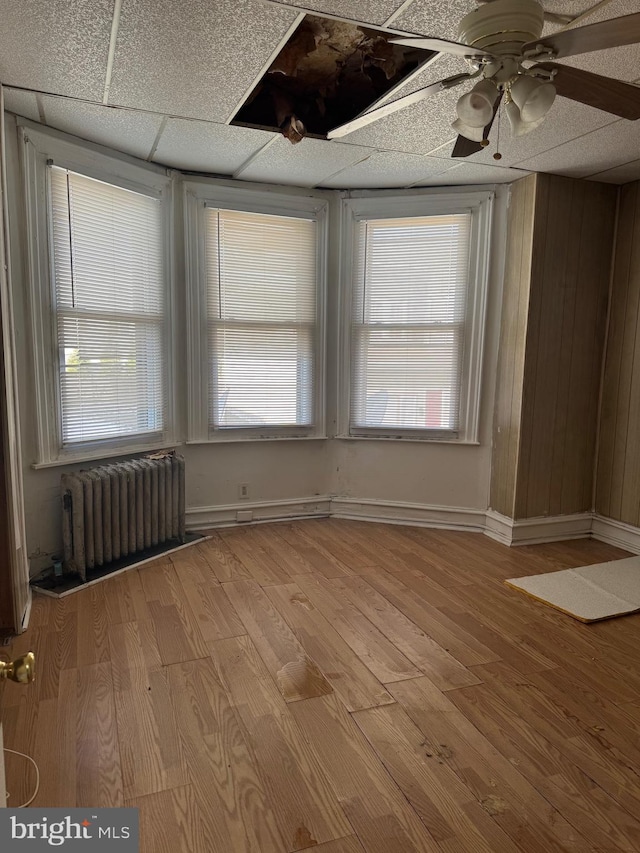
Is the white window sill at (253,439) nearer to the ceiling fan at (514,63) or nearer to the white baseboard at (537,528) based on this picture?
the white baseboard at (537,528)

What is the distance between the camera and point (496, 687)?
2.27m

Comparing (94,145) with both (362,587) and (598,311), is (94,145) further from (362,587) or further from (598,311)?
(598,311)

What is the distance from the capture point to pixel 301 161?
3.53 meters

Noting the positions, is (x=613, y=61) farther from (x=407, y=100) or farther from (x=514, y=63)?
(x=407, y=100)

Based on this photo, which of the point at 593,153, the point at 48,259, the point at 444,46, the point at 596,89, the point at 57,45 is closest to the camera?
the point at 444,46

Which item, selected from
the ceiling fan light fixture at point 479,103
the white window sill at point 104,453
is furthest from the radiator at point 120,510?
the ceiling fan light fixture at point 479,103

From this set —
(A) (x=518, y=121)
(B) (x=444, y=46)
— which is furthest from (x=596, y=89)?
(B) (x=444, y=46)

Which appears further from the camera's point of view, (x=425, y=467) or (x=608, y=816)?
(x=425, y=467)

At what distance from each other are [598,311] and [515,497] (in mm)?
1519

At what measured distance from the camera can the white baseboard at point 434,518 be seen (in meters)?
4.00

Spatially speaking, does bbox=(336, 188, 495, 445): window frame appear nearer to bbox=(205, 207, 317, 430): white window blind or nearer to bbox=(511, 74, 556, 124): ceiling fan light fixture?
bbox=(205, 207, 317, 430): white window blind

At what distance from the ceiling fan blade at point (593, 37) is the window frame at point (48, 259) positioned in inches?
103

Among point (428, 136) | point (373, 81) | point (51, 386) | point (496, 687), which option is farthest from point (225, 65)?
point (496, 687)

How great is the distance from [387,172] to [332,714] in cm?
333
